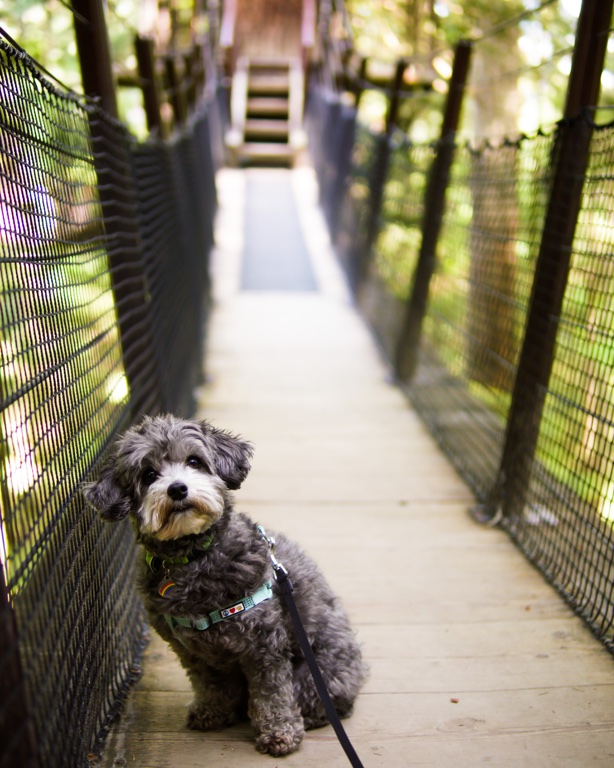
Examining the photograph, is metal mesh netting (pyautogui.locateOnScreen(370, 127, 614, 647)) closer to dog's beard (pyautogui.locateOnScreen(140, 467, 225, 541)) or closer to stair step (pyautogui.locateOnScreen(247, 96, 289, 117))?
dog's beard (pyautogui.locateOnScreen(140, 467, 225, 541))

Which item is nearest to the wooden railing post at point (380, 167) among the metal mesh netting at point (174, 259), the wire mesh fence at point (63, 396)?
the metal mesh netting at point (174, 259)

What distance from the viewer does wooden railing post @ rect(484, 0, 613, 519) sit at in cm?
322

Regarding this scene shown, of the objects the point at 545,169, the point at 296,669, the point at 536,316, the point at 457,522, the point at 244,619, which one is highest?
the point at 545,169

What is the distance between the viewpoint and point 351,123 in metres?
8.83

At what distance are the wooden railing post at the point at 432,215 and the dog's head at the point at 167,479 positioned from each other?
11.8 feet

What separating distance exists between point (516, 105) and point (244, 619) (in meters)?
7.57

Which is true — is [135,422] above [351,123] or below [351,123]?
below

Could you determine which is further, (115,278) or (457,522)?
(457,522)

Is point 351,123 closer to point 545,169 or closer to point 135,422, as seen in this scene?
point 545,169

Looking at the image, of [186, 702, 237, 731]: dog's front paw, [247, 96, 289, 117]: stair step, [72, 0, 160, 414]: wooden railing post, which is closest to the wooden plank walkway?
[186, 702, 237, 731]: dog's front paw

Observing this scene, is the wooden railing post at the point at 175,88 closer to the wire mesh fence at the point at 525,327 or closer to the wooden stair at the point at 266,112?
the wire mesh fence at the point at 525,327

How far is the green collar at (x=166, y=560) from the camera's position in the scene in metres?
2.20

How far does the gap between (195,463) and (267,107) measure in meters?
14.3

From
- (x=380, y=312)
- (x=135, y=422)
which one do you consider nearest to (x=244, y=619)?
(x=135, y=422)
